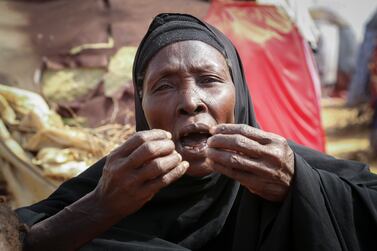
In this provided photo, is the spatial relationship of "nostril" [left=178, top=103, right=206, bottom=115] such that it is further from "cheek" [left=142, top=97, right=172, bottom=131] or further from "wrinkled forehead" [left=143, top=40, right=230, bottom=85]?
"wrinkled forehead" [left=143, top=40, right=230, bottom=85]

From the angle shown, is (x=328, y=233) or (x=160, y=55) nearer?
(x=328, y=233)

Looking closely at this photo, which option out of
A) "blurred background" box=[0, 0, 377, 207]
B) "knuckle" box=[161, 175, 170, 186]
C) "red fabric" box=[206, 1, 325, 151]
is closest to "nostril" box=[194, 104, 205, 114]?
"knuckle" box=[161, 175, 170, 186]

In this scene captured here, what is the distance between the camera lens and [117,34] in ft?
16.7

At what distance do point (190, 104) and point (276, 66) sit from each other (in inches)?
148

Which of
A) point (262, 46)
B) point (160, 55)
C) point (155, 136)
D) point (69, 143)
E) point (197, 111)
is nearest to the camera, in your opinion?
point (155, 136)

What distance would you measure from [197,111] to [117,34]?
3051 millimetres

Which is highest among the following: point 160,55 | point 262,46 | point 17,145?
point 160,55

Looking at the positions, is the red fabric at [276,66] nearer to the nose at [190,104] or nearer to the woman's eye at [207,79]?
the woman's eye at [207,79]

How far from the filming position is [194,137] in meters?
2.17

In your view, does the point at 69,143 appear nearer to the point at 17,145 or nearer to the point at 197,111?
the point at 17,145

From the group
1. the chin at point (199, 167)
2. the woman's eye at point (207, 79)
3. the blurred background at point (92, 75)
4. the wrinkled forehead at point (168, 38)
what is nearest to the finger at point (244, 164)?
the chin at point (199, 167)

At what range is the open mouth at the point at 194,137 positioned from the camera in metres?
2.13

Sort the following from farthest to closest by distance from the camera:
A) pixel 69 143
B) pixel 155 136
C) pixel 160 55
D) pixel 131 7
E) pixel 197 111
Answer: pixel 131 7 < pixel 69 143 < pixel 160 55 < pixel 197 111 < pixel 155 136

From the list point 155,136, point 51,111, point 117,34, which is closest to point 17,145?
point 51,111
